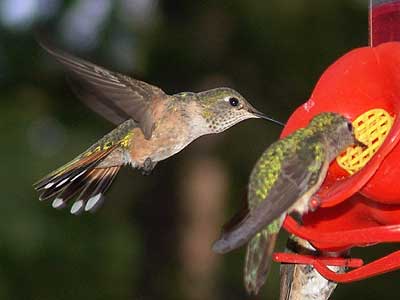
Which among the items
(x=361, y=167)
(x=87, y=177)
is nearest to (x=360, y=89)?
(x=361, y=167)

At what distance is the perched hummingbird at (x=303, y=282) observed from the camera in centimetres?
479

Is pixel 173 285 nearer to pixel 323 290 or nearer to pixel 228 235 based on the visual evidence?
pixel 323 290

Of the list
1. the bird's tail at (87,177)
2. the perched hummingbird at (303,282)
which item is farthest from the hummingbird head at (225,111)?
the perched hummingbird at (303,282)

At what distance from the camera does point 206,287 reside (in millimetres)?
9586

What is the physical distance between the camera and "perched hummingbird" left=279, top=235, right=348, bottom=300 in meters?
4.79

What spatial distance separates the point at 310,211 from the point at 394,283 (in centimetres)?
750

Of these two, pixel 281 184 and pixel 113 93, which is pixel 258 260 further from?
pixel 113 93

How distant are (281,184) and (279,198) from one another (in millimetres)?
112

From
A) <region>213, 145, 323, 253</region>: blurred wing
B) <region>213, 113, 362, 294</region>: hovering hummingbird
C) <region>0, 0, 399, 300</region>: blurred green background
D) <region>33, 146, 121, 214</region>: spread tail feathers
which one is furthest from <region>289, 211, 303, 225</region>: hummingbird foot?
<region>0, 0, 399, 300</region>: blurred green background

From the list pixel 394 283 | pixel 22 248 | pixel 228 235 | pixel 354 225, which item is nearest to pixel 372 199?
pixel 354 225

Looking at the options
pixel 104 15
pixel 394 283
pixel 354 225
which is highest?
pixel 354 225

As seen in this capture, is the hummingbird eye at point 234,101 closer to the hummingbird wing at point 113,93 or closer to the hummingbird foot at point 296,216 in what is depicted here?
the hummingbird wing at point 113,93

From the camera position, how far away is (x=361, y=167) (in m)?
4.11

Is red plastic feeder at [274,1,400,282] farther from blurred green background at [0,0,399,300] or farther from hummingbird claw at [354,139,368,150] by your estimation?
blurred green background at [0,0,399,300]
